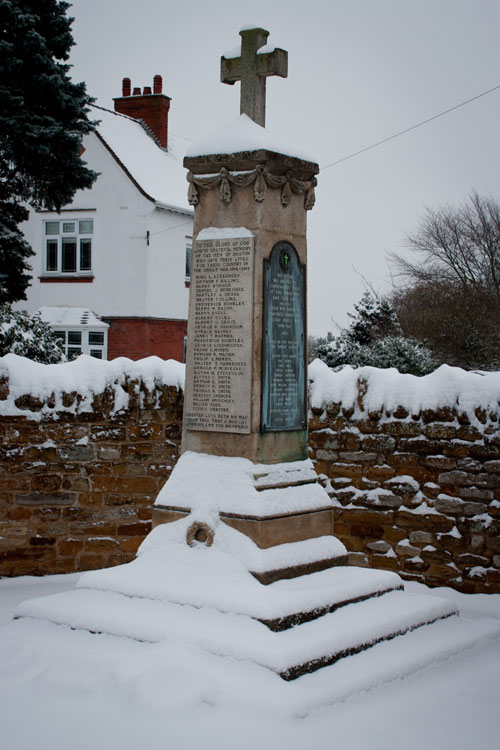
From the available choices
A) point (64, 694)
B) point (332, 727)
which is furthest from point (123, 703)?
point (332, 727)

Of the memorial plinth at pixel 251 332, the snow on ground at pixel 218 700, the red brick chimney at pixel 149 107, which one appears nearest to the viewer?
the snow on ground at pixel 218 700

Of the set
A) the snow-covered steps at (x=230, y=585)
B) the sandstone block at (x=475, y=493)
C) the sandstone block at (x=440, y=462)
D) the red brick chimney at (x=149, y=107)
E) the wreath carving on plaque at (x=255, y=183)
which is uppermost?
the red brick chimney at (x=149, y=107)

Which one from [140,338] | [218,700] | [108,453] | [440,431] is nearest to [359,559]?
[440,431]

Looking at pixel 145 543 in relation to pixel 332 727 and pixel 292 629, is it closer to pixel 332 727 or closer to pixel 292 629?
pixel 292 629

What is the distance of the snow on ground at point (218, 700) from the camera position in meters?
4.45

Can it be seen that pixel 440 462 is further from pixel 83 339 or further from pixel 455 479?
pixel 83 339

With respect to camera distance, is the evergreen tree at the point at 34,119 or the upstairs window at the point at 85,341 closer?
the evergreen tree at the point at 34,119

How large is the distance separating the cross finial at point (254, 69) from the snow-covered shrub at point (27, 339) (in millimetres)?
5761

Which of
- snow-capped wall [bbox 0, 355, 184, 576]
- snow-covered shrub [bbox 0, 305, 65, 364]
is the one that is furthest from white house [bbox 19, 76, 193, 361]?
snow-capped wall [bbox 0, 355, 184, 576]

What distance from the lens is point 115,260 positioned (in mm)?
22250

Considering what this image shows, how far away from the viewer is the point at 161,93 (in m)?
24.9

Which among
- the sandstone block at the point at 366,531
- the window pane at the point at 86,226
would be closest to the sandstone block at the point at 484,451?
the sandstone block at the point at 366,531

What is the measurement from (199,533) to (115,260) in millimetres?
16796

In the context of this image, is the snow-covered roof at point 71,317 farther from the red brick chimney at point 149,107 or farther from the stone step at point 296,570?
the stone step at point 296,570
